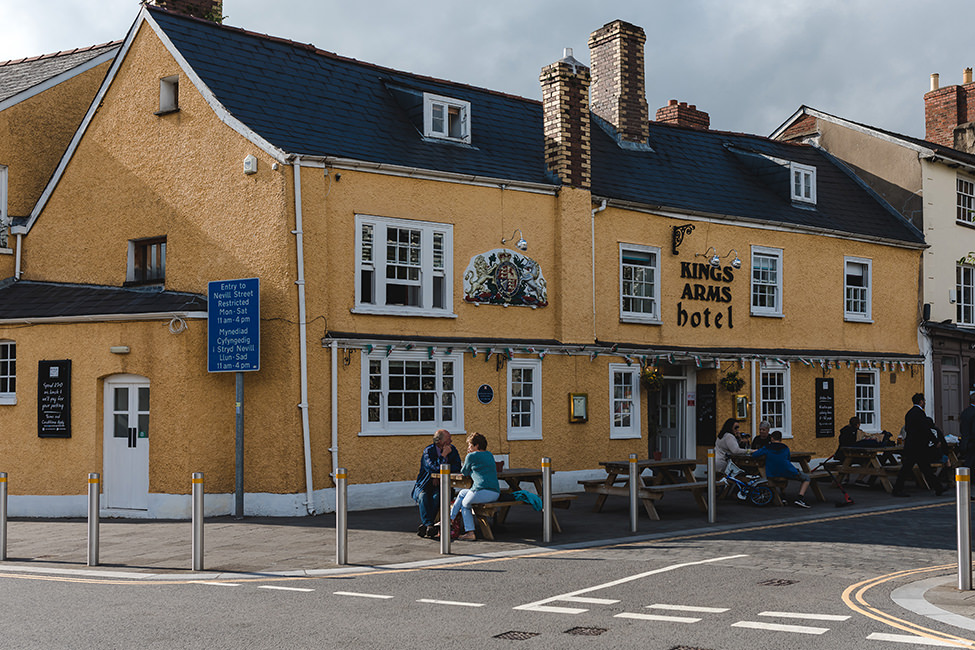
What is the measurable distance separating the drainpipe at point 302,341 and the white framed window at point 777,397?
459 inches

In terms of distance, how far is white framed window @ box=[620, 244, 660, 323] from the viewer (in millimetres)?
20906

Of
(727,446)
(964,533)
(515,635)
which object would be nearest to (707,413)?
(727,446)

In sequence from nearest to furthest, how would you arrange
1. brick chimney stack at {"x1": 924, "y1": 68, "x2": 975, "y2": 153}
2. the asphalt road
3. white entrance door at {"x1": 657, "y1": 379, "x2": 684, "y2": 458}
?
1. the asphalt road
2. white entrance door at {"x1": 657, "y1": 379, "x2": 684, "y2": 458}
3. brick chimney stack at {"x1": 924, "y1": 68, "x2": 975, "y2": 153}

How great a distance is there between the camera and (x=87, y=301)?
17703mm

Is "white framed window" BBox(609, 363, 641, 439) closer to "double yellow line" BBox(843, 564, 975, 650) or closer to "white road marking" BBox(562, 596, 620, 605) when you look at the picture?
"double yellow line" BBox(843, 564, 975, 650)

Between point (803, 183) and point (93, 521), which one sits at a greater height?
point (803, 183)

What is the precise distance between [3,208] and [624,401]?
13480 millimetres

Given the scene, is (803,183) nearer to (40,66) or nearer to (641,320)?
(641,320)

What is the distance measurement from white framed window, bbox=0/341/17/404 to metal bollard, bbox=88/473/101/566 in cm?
731

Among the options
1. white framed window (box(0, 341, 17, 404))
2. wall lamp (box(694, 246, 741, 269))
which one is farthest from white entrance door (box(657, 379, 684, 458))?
white framed window (box(0, 341, 17, 404))

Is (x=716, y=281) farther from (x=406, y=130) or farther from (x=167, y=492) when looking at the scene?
(x=167, y=492)

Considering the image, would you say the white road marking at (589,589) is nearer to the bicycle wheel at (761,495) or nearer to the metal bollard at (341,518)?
the metal bollard at (341,518)

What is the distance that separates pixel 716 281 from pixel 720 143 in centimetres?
534

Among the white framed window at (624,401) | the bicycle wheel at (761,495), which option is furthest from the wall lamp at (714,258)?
the bicycle wheel at (761,495)
